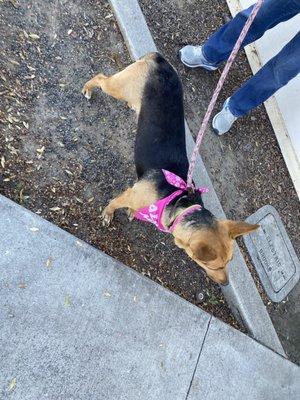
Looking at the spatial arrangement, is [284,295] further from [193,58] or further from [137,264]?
[193,58]

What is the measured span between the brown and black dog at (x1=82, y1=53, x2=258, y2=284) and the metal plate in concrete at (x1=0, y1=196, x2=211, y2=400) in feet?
2.01

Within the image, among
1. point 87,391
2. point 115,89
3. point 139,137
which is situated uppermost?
point 115,89

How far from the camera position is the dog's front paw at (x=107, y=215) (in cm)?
→ 437

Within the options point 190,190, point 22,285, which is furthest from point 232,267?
point 22,285

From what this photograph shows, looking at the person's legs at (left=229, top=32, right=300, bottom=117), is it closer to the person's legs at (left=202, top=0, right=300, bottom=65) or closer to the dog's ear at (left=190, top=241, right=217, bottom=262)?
the person's legs at (left=202, top=0, right=300, bottom=65)

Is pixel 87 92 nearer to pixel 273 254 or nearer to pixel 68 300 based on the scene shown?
pixel 68 300

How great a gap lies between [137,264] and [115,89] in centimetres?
153

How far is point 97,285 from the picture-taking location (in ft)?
13.5

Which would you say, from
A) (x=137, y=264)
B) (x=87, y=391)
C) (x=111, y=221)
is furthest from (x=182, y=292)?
(x=87, y=391)

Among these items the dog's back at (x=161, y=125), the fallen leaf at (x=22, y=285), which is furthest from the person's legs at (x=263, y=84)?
the fallen leaf at (x=22, y=285)

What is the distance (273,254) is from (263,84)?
181cm

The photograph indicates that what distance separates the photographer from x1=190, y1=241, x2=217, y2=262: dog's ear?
11.3 ft

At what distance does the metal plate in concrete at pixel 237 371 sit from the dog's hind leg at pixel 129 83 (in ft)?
6.82

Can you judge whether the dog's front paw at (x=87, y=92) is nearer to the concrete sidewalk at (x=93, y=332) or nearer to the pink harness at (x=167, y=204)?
the pink harness at (x=167, y=204)
